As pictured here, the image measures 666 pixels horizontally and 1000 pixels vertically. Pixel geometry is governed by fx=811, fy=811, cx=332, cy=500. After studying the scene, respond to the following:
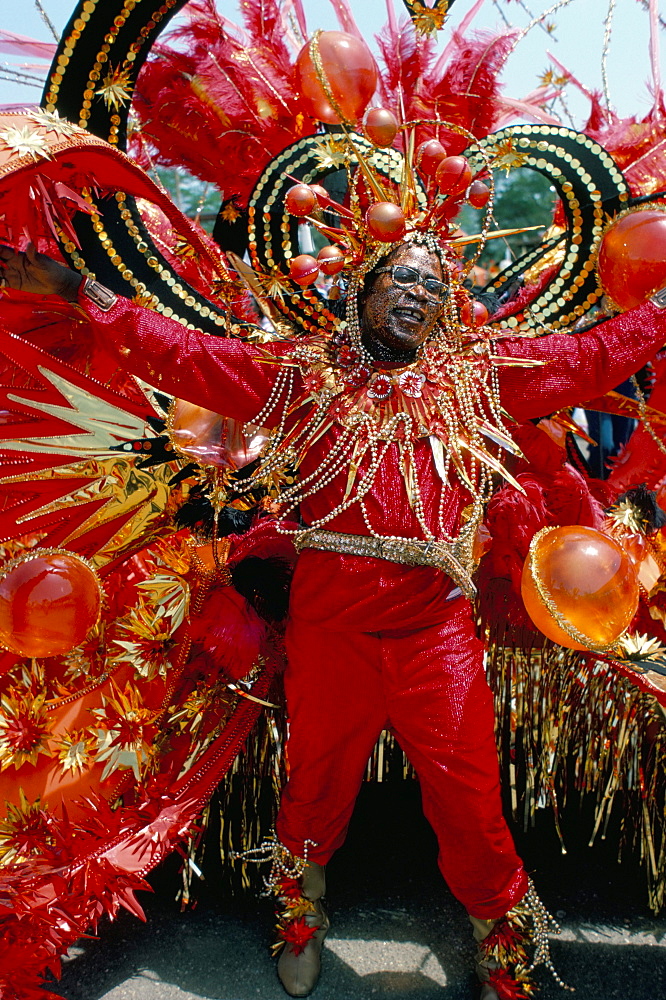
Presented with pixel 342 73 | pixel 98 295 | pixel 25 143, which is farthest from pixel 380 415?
pixel 25 143

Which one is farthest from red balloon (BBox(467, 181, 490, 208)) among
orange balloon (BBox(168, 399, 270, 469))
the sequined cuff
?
the sequined cuff

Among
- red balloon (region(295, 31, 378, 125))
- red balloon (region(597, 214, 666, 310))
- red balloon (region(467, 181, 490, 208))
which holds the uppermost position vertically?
red balloon (region(295, 31, 378, 125))

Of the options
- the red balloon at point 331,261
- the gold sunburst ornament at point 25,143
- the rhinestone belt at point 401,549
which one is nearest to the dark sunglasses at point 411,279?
the red balloon at point 331,261

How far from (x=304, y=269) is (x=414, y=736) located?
123 centimetres

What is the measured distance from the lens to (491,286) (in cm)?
272

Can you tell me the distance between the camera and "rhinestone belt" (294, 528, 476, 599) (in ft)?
6.63

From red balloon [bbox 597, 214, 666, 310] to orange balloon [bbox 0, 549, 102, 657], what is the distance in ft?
5.39

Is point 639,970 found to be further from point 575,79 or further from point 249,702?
point 575,79

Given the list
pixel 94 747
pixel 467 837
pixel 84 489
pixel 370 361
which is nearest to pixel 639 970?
pixel 467 837

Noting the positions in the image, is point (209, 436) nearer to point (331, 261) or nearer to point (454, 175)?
point (331, 261)

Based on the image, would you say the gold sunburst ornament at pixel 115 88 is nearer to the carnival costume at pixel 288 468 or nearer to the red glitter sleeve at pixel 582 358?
the carnival costume at pixel 288 468

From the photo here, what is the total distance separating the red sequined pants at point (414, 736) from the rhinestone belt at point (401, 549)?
14 centimetres

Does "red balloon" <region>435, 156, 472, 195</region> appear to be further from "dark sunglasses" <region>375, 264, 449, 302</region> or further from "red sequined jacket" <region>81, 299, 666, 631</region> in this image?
"red sequined jacket" <region>81, 299, 666, 631</region>

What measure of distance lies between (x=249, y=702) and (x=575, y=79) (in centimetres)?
233
